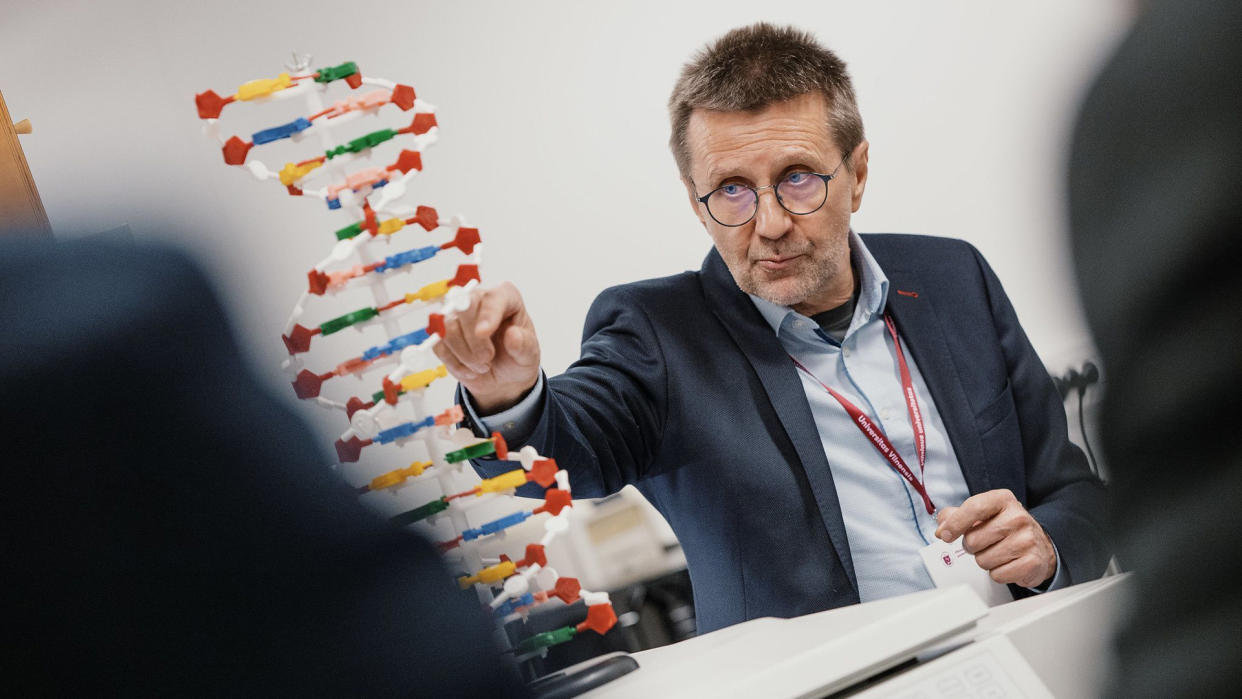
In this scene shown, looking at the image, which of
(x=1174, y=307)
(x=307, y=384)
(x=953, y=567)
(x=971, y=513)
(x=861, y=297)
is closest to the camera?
(x=1174, y=307)

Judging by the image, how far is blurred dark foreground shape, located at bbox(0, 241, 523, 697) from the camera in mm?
389

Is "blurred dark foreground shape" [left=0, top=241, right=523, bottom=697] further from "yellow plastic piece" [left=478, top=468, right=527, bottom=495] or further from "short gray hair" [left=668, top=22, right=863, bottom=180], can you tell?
"short gray hair" [left=668, top=22, right=863, bottom=180]

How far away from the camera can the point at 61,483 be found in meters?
0.39

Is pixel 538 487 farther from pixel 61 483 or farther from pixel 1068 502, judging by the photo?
pixel 1068 502

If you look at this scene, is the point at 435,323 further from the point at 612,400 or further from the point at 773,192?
the point at 773,192

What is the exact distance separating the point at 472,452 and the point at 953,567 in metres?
0.90

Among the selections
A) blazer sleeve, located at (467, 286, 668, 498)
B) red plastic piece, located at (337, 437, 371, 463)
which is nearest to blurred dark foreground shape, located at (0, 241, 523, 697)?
red plastic piece, located at (337, 437, 371, 463)

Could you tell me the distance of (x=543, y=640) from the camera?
964mm

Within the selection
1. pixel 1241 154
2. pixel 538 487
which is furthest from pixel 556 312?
pixel 1241 154

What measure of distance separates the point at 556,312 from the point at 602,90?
491 millimetres

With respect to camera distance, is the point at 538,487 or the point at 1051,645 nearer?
the point at 1051,645

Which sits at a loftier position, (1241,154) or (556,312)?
(1241,154)

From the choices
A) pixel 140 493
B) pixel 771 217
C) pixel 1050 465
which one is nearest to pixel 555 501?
pixel 140 493

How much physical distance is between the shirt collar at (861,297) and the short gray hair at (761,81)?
16 centimetres
